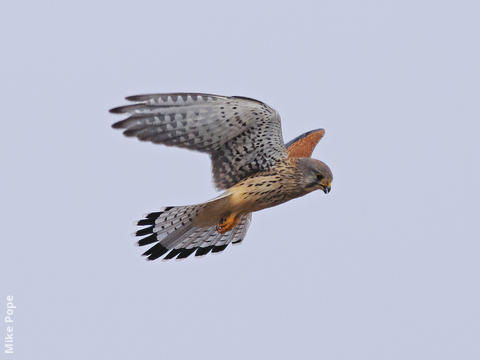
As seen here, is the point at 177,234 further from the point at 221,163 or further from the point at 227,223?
the point at 221,163

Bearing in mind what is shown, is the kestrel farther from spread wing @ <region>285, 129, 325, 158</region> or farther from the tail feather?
spread wing @ <region>285, 129, 325, 158</region>

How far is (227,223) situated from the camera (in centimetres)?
968

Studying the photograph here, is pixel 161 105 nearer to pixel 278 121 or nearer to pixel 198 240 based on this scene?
pixel 278 121

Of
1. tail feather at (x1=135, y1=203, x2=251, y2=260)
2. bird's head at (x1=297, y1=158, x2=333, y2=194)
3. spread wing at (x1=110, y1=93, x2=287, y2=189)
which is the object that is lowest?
tail feather at (x1=135, y1=203, x2=251, y2=260)

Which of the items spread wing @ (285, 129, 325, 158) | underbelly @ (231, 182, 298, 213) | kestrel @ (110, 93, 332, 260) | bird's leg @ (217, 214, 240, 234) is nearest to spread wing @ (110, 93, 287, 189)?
kestrel @ (110, 93, 332, 260)

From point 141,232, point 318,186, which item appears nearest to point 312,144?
point 318,186

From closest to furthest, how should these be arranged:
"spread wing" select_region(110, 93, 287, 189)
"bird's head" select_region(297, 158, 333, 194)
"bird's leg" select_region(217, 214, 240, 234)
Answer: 1. "spread wing" select_region(110, 93, 287, 189)
2. "bird's head" select_region(297, 158, 333, 194)
3. "bird's leg" select_region(217, 214, 240, 234)

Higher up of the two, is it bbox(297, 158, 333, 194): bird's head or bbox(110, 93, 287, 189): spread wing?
bbox(110, 93, 287, 189): spread wing

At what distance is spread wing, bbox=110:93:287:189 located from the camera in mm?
8422

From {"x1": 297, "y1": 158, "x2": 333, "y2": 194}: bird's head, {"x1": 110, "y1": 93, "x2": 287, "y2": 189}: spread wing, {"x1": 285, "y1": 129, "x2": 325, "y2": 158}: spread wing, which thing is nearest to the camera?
{"x1": 110, "y1": 93, "x2": 287, "y2": 189}: spread wing

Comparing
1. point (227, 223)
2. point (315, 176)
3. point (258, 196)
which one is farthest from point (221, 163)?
point (315, 176)

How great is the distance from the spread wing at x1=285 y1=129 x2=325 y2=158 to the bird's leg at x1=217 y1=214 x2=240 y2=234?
1.56 meters

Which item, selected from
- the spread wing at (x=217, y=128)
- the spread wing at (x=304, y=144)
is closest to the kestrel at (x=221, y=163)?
the spread wing at (x=217, y=128)

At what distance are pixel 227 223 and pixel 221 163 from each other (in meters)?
0.81
